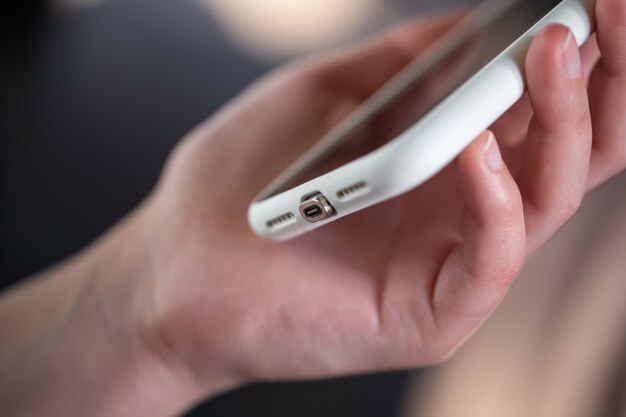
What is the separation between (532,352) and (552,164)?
363 mm

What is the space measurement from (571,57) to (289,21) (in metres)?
1.01

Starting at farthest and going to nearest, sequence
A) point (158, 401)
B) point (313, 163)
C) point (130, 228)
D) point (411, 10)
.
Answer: point (411, 10) < point (130, 228) < point (158, 401) < point (313, 163)

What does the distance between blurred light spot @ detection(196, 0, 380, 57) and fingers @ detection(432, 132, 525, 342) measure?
868mm

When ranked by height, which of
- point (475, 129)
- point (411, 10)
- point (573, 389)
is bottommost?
point (573, 389)

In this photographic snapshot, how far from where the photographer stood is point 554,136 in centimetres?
41

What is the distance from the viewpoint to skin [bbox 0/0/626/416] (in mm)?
417

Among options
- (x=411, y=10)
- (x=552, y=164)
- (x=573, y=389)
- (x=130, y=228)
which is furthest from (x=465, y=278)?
(x=411, y=10)

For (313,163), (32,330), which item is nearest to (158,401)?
(32,330)

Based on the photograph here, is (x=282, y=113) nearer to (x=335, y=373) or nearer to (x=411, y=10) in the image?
(x=335, y=373)

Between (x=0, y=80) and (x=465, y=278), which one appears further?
(x=0, y=80)

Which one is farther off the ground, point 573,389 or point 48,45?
point 48,45

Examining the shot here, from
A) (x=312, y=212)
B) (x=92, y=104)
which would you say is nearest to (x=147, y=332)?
(x=312, y=212)

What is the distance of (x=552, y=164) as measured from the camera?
0.43 meters

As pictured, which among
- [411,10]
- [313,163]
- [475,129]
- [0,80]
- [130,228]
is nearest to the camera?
[475,129]
